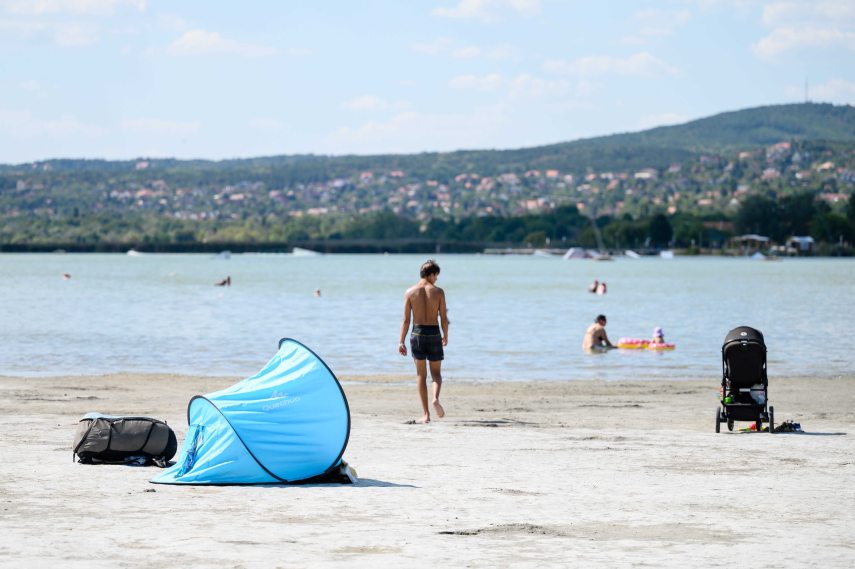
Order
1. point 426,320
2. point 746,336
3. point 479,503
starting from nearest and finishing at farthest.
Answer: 1. point 479,503
2. point 746,336
3. point 426,320

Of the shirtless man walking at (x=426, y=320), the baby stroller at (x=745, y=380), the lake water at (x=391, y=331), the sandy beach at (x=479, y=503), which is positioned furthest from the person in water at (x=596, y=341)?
the baby stroller at (x=745, y=380)

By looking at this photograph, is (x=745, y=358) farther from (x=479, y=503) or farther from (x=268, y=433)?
(x=268, y=433)

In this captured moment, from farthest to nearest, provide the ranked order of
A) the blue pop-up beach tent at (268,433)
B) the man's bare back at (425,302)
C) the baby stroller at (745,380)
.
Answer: the man's bare back at (425,302) → the baby stroller at (745,380) → the blue pop-up beach tent at (268,433)

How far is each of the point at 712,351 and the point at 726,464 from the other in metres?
22.2

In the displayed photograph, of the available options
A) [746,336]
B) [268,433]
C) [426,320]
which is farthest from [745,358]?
[268,433]

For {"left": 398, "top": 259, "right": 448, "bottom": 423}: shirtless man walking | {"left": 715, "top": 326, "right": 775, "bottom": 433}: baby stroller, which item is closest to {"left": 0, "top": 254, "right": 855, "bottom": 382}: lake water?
{"left": 398, "top": 259, "right": 448, "bottom": 423}: shirtless man walking

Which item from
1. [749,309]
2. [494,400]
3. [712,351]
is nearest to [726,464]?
[494,400]

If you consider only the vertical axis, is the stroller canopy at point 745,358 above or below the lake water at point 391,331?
above

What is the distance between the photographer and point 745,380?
15633 millimetres

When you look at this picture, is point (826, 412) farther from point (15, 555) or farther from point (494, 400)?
point (15, 555)

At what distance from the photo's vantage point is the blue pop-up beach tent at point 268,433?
11695 mm

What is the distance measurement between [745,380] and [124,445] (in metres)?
6.61

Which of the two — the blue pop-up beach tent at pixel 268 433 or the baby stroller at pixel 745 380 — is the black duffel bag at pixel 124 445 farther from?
the baby stroller at pixel 745 380

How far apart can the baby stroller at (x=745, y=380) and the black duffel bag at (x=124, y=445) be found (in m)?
6.04
